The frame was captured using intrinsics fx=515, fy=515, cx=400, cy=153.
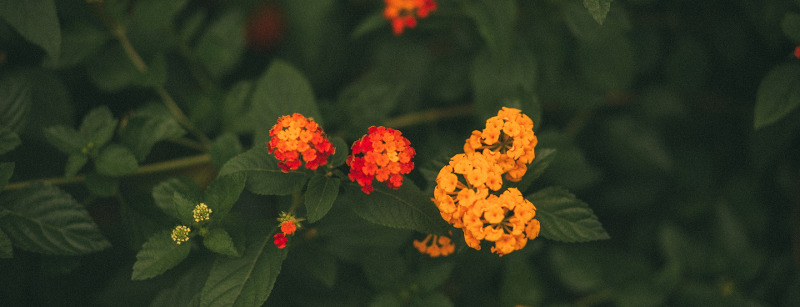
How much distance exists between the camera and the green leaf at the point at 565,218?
1.40 m

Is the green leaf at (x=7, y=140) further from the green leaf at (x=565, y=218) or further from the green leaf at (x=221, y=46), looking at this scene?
the green leaf at (x=565, y=218)

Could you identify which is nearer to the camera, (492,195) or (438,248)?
(492,195)

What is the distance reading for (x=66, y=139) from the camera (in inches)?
65.4

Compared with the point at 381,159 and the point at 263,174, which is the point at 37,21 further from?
the point at 381,159

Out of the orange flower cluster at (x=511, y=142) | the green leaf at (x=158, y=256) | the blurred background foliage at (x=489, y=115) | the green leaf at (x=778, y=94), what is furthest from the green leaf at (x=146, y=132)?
the green leaf at (x=778, y=94)

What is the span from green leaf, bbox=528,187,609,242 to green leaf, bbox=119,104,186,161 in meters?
1.15

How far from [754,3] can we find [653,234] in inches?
48.3

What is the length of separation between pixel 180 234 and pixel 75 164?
1.76ft

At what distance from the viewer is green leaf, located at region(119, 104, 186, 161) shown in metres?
1.66

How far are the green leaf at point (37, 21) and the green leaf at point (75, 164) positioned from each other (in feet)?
1.07

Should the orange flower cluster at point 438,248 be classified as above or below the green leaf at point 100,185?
below

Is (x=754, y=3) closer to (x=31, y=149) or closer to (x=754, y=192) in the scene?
(x=754, y=192)

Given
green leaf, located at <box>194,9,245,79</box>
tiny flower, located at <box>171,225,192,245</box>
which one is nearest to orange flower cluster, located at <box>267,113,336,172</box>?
tiny flower, located at <box>171,225,192,245</box>

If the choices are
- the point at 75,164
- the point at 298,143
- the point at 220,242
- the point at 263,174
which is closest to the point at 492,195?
the point at 298,143
